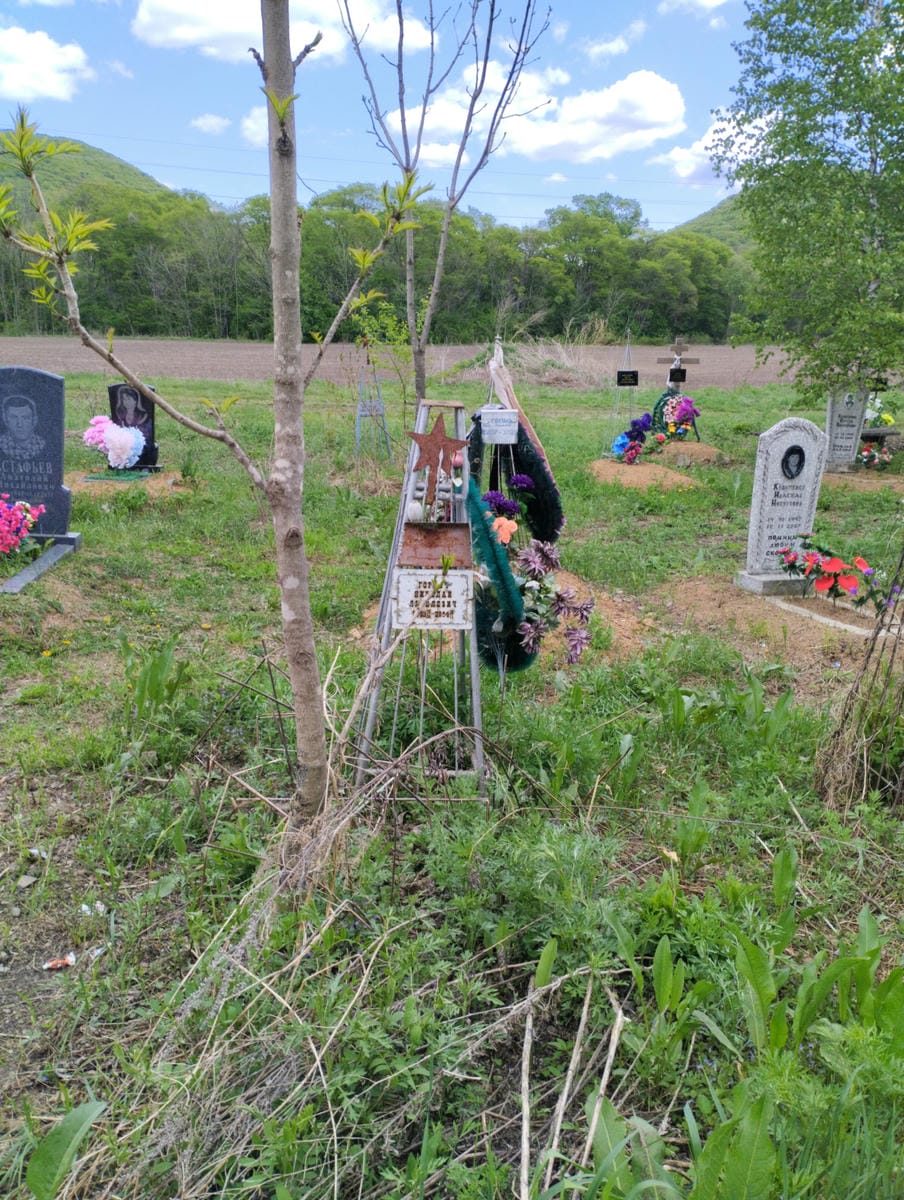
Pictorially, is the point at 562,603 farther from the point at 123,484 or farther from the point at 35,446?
the point at 123,484

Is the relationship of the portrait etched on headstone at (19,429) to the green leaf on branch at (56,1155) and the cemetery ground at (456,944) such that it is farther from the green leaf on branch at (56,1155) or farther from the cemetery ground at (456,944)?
the green leaf on branch at (56,1155)

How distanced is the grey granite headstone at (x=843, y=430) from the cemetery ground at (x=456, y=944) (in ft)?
27.1

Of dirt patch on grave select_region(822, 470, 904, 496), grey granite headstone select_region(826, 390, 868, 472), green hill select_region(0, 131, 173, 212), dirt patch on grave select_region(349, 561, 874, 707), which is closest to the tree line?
green hill select_region(0, 131, 173, 212)

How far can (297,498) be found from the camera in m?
2.22

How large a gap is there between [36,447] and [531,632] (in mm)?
4771

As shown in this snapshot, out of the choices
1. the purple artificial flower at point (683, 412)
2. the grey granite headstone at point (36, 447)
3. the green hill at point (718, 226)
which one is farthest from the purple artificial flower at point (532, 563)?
the green hill at point (718, 226)

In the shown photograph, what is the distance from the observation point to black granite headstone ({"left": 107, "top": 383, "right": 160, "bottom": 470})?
9.51 m

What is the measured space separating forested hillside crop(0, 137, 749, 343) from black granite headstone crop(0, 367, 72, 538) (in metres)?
29.2

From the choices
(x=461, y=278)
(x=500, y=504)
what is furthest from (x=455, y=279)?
(x=500, y=504)

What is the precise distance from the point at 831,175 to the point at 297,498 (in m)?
11.1

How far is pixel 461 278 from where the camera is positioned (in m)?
41.1

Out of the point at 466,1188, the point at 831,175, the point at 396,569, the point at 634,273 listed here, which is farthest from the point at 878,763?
the point at 634,273

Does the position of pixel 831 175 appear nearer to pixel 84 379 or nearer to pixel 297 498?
pixel 297 498

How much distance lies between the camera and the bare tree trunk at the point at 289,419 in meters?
1.97
